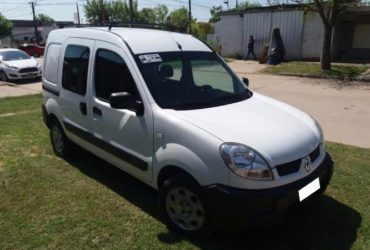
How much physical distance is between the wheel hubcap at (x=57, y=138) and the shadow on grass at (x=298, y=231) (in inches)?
64.6

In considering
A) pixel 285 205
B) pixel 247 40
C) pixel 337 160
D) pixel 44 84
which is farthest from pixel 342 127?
pixel 247 40

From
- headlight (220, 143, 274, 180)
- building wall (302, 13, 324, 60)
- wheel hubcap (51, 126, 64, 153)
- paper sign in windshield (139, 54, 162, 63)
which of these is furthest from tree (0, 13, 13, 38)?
headlight (220, 143, 274, 180)

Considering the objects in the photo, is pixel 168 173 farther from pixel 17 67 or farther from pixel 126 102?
pixel 17 67

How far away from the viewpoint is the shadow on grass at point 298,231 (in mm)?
3449

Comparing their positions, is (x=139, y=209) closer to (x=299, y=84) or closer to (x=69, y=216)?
(x=69, y=216)

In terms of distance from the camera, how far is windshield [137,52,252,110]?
12.4ft

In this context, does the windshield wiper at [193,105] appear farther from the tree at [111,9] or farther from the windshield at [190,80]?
the tree at [111,9]

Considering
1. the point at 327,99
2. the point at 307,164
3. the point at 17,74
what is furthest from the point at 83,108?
the point at 17,74

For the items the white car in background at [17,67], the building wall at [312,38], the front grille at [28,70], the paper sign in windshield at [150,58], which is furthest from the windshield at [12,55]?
the paper sign in windshield at [150,58]

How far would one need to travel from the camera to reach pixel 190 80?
4141 millimetres

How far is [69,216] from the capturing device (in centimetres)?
400

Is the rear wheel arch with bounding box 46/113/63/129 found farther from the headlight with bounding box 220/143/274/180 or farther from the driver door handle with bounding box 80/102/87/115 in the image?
the headlight with bounding box 220/143/274/180

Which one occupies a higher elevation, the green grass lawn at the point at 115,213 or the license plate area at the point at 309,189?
the license plate area at the point at 309,189

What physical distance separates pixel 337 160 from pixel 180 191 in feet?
10.1
